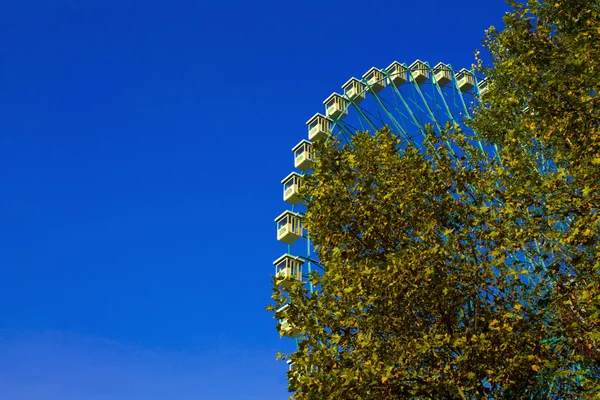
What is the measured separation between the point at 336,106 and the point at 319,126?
44.1 inches

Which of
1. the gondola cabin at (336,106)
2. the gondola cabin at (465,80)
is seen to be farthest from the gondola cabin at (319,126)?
the gondola cabin at (465,80)

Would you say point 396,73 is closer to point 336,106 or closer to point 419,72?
point 419,72

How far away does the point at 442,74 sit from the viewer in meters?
28.0

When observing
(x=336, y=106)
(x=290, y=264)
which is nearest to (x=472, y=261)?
(x=290, y=264)

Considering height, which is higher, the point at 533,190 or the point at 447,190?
the point at 447,190

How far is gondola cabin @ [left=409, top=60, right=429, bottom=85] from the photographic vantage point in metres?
28.4

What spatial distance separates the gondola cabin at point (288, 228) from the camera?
24.2m

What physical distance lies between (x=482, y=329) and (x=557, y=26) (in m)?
5.28

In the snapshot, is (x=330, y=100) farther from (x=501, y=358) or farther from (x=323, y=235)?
(x=501, y=358)

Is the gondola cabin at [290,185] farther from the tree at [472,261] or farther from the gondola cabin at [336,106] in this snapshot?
the tree at [472,261]

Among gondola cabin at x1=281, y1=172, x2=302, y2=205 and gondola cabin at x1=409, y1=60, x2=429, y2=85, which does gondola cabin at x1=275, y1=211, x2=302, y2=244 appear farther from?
gondola cabin at x1=409, y1=60, x2=429, y2=85

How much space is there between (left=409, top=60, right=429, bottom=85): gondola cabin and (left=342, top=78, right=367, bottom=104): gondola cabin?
231 centimetres

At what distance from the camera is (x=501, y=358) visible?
29.1 ft

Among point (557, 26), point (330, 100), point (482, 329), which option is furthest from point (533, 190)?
point (330, 100)
